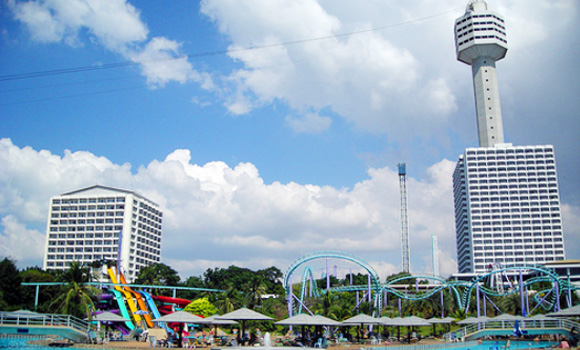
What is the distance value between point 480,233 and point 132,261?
86.0 metres

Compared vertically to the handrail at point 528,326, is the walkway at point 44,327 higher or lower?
higher

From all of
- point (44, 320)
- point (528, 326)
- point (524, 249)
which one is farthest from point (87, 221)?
point (524, 249)

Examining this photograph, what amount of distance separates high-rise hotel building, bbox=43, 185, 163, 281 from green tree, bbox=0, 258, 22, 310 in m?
54.0

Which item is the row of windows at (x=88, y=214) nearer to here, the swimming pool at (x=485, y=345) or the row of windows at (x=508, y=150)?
the row of windows at (x=508, y=150)

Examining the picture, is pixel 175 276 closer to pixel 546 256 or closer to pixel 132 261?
pixel 132 261

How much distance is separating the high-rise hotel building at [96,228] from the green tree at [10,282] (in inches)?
2126

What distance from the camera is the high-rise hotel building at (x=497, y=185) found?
136 metres

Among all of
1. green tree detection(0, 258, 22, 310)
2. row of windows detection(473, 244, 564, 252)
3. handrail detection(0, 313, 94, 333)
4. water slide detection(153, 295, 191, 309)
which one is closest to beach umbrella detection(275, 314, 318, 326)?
handrail detection(0, 313, 94, 333)

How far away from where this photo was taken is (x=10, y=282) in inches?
2425

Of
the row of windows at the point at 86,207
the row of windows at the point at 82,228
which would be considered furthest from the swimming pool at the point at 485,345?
the row of windows at the point at 86,207

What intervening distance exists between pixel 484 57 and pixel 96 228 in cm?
10549

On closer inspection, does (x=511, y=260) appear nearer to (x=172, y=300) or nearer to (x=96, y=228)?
(x=172, y=300)

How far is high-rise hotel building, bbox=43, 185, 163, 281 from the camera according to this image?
119062mm

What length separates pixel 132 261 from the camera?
4702 inches
